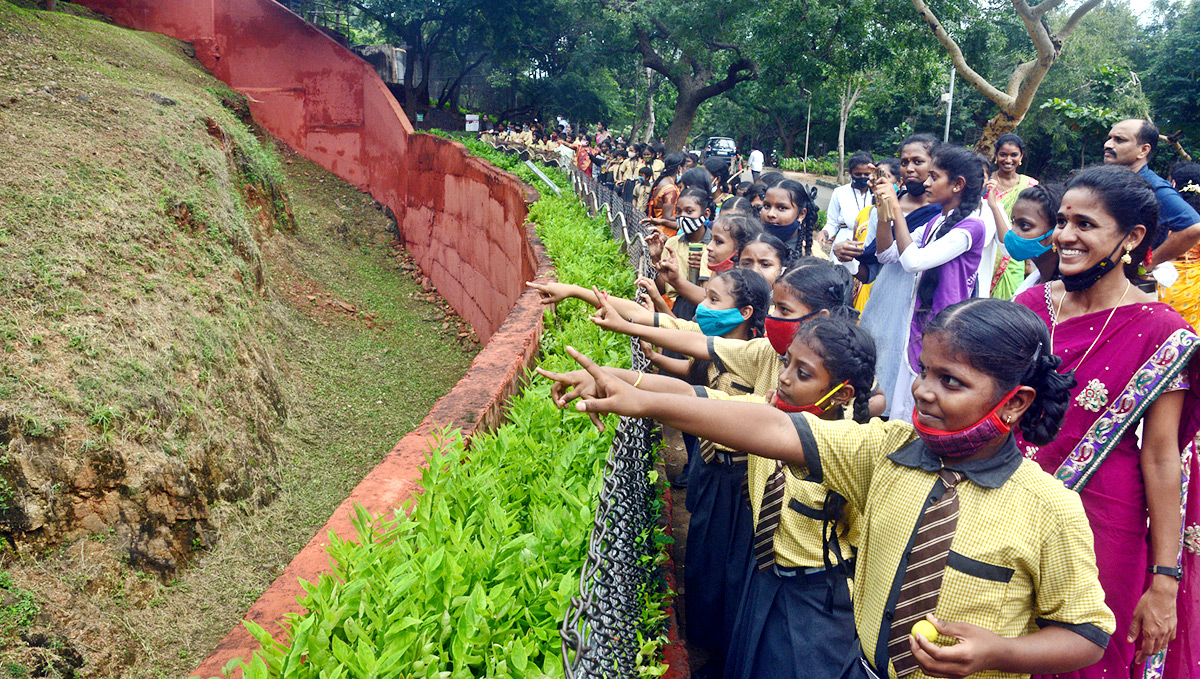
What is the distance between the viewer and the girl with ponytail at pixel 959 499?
152 centimetres

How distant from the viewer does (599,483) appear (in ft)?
7.53

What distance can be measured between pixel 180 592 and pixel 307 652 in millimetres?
3221

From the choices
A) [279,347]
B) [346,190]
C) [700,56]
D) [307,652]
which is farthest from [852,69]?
[307,652]

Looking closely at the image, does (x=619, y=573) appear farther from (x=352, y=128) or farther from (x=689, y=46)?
(x=689, y=46)

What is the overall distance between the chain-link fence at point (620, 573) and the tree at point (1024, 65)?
27.4 feet

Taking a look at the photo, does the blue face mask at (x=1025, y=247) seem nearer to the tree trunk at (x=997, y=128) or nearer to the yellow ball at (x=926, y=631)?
the yellow ball at (x=926, y=631)

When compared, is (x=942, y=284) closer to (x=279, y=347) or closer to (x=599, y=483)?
(x=599, y=483)

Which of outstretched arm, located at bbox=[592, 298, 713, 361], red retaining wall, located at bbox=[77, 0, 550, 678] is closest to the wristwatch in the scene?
outstretched arm, located at bbox=[592, 298, 713, 361]

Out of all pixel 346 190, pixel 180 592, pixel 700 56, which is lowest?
pixel 180 592

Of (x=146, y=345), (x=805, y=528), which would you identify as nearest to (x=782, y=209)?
(x=805, y=528)

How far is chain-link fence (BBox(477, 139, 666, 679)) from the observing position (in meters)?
1.41

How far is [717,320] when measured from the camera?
3127 millimetres

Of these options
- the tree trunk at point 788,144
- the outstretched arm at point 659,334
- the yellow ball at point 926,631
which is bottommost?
the yellow ball at point 926,631

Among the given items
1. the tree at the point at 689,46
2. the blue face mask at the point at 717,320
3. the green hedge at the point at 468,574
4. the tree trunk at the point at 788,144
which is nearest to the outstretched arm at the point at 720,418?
the green hedge at the point at 468,574
